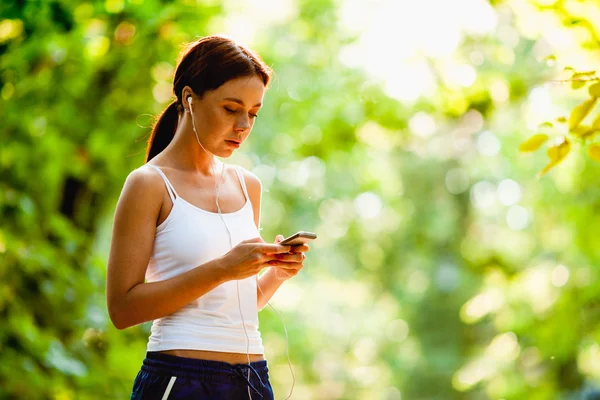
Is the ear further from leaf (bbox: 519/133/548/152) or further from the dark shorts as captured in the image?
leaf (bbox: 519/133/548/152)

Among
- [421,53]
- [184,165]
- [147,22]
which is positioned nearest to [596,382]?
[421,53]

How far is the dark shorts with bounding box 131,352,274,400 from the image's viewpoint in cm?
149

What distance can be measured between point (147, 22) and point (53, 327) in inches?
69.9

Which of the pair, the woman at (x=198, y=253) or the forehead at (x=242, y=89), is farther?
the forehead at (x=242, y=89)

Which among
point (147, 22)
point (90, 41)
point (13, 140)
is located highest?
point (90, 41)

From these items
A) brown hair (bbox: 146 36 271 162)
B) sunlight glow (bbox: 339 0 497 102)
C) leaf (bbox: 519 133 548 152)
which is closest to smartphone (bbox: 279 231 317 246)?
brown hair (bbox: 146 36 271 162)

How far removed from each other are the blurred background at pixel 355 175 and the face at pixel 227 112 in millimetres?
185

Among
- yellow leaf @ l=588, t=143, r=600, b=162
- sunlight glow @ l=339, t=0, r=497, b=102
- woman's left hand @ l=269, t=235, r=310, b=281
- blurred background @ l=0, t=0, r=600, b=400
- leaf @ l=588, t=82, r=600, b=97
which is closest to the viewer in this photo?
woman's left hand @ l=269, t=235, r=310, b=281

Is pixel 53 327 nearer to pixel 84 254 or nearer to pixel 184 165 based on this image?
pixel 84 254

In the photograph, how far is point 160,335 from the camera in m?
1.55

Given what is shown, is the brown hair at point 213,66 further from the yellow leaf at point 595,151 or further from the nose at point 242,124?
the yellow leaf at point 595,151

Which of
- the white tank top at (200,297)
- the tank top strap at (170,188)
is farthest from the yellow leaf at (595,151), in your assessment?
the tank top strap at (170,188)

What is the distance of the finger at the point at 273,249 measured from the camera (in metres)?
1.47

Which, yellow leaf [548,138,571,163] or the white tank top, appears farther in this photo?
yellow leaf [548,138,571,163]
